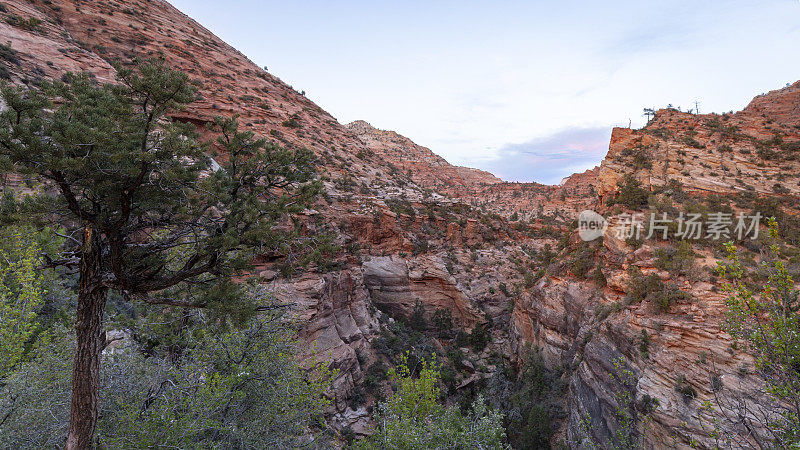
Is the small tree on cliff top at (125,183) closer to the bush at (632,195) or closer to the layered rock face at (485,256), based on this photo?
the layered rock face at (485,256)

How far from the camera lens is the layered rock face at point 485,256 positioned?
1120 cm

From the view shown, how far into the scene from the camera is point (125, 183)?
473cm

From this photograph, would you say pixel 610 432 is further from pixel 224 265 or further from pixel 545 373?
pixel 224 265

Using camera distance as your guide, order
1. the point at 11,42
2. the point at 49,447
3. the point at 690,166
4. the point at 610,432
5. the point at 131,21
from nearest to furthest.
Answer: the point at 49,447 → the point at 610,432 → the point at 11,42 → the point at 690,166 → the point at 131,21

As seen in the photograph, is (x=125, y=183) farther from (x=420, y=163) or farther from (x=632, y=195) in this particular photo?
(x=420, y=163)

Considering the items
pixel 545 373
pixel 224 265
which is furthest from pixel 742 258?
pixel 224 265

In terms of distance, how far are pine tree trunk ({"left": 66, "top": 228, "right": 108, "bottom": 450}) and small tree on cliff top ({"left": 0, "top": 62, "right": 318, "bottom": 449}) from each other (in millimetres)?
16

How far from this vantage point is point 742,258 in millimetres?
11820

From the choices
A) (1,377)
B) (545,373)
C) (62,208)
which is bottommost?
(545,373)

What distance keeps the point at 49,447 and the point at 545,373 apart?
59.5 feet
